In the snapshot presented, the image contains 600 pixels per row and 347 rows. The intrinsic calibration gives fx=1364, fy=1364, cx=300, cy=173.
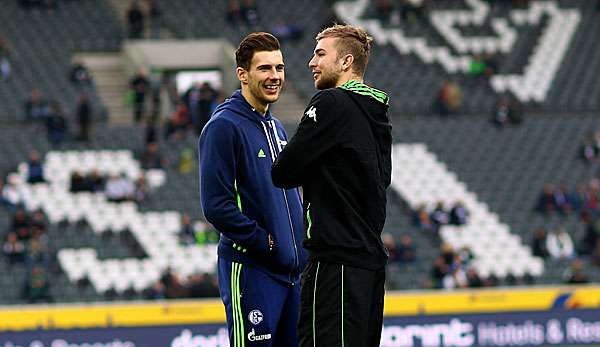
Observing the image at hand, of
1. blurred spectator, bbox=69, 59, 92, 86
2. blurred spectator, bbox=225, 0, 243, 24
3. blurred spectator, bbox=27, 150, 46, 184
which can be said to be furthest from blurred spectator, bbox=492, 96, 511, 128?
blurred spectator, bbox=27, 150, 46, 184

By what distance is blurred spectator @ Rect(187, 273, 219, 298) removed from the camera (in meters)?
20.5

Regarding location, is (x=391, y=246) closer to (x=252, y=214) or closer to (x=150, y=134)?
(x=150, y=134)

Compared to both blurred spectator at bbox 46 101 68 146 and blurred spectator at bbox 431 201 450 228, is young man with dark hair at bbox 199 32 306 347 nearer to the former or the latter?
blurred spectator at bbox 431 201 450 228

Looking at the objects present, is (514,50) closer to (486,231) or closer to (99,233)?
(486,231)

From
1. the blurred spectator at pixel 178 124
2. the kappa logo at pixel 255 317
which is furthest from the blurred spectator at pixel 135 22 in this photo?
the kappa logo at pixel 255 317

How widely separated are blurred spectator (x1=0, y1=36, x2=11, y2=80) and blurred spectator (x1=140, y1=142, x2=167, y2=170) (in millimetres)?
3881

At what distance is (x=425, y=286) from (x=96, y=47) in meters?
10.5

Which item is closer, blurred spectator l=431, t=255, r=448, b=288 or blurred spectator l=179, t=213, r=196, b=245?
blurred spectator l=431, t=255, r=448, b=288

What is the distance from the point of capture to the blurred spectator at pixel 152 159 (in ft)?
82.9

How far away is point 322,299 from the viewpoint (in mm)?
5621

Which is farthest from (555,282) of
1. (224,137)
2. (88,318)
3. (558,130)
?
(224,137)

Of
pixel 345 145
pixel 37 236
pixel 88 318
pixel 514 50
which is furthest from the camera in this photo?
pixel 514 50

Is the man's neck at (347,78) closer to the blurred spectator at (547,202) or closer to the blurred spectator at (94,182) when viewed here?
the blurred spectator at (94,182)

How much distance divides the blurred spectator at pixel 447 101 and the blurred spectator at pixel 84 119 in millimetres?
7664
